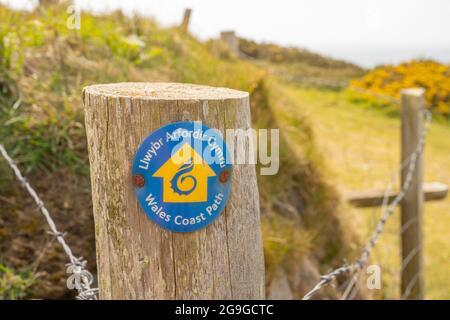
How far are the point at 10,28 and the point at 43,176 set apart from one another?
1491 mm

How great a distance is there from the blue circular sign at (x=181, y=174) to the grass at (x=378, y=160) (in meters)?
3.45

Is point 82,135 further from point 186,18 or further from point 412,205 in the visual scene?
point 186,18

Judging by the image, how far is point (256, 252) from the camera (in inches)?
65.9

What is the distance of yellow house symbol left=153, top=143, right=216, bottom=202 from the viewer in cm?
145

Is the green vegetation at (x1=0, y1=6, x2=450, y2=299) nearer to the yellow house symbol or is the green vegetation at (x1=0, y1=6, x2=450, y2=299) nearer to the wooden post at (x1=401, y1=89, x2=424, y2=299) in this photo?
the wooden post at (x1=401, y1=89, x2=424, y2=299)

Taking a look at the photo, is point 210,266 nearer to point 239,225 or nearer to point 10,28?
point 239,225

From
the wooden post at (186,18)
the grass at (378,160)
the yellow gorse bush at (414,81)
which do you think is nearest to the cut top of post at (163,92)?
the grass at (378,160)

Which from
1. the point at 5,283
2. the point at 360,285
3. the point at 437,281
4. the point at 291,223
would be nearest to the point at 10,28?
the point at 5,283

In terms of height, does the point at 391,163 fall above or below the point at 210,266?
below

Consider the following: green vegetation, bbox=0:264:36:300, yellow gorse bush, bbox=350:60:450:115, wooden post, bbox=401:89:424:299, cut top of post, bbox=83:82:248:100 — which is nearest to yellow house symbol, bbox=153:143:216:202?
cut top of post, bbox=83:82:248:100

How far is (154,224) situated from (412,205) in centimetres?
428

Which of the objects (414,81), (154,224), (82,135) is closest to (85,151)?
(82,135)

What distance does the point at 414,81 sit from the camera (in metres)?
14.6

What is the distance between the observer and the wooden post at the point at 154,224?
1491mm
